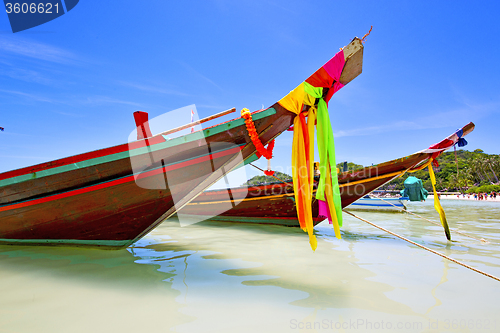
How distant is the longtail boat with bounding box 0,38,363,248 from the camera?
118 inches

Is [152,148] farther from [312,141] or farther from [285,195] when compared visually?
[285,195]

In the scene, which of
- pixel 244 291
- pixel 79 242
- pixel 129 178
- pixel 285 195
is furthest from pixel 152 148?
pixel 285 195

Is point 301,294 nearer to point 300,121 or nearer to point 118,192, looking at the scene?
point 300,121

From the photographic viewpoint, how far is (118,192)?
121 inches

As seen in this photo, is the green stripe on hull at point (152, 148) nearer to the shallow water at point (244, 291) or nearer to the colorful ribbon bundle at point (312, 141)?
the colorful ribbon bundle at point (312, 141)

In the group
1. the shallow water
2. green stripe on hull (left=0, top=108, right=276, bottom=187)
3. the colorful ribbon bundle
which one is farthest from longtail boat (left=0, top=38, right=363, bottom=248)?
the shallow water

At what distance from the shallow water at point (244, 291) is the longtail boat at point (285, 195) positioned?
1.67m

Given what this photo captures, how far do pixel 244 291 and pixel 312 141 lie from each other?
170cm

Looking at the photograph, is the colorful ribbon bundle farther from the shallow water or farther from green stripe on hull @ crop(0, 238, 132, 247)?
green stripe on hull @ crop(0, 238, 132, 247)

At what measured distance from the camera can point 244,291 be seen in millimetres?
2064

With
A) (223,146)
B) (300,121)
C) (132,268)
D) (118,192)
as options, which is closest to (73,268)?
(132,268)

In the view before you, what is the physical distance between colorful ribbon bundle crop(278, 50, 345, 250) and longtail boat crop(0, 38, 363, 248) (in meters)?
0.18

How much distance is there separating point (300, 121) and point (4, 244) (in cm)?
485

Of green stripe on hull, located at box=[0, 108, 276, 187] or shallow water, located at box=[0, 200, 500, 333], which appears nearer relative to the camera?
shallow water, located at box=[0, 200, 500, 333]
